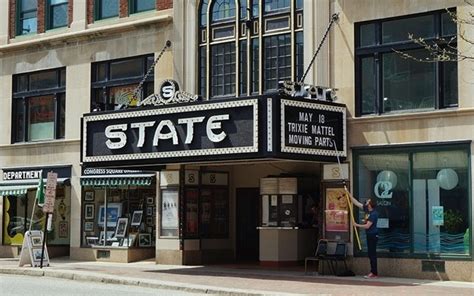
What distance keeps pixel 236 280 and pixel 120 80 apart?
9.95 meters

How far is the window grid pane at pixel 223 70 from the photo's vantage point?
26031 millimetres

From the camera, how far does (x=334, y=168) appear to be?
23.9 metres

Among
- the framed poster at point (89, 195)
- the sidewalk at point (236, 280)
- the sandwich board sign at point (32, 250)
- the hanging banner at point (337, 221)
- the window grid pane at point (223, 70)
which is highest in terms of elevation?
the window grid pane at point (223, 70)

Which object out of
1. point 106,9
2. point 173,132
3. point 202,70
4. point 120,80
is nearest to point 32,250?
point 120,80

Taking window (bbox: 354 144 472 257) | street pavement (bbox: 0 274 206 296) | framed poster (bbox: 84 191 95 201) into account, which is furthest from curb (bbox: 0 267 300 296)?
window (bbox: 354 144 472 257)

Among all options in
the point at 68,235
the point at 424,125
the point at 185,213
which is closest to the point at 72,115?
the point at 68,235

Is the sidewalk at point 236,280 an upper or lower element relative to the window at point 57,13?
lower

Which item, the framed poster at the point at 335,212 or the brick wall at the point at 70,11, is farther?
the brick wall at the point at 70,11

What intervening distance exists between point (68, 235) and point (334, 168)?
11.4 meters

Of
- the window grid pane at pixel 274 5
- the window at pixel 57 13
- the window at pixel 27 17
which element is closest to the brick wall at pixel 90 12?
the window at pixel 57 13

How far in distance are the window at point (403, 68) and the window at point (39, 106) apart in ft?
39.4

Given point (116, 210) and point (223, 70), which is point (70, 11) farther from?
point (223, 70)

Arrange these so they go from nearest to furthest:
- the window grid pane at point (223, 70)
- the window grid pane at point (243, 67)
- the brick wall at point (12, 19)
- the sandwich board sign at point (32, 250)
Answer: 1. the window grid pane at point (243, 67)
2. the window grid pane at point (223, 70)
3. the sandwich board sign at point (32, 250)
4. the brick wall at point (12, 19)

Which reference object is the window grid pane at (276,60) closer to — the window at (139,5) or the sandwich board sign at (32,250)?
the window at (139,5)
